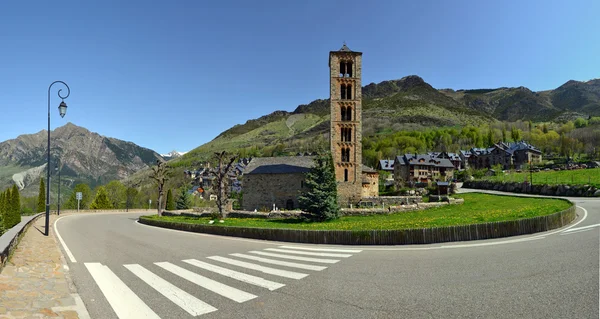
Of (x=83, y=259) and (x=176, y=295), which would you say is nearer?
(x=176, y=295)

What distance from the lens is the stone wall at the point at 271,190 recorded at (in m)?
45.0

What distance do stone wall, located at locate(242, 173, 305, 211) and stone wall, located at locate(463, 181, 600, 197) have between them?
32.4 m

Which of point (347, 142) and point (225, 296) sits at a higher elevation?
point (347, 142)

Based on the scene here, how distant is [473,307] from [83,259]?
12.5m

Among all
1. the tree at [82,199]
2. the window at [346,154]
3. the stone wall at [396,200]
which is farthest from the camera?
the tree at [82,199]

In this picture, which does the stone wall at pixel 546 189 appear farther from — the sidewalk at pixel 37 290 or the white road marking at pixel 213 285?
the sidewalk at pixel 37 290

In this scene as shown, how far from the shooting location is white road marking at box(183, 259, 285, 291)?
7.59m

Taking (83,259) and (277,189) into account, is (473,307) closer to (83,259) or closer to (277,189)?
(83,259)

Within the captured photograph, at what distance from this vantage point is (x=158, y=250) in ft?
44.5

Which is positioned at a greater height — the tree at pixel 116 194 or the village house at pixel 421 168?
the village house at pixel 421 168

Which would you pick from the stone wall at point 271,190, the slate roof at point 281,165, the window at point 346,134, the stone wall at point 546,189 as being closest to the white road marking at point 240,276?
the stone wall at point 271,190

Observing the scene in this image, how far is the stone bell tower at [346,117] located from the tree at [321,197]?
1416 centimetres

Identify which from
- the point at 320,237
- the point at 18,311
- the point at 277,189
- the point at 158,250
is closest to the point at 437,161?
the point at 277,189

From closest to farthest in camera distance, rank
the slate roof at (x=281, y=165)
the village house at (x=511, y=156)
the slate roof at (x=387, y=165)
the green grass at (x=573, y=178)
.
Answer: the green grass at (x=573, y=178) < the slate roof at (x=281, y=165) < the village house at (x=511, y=156) < the slate roof at (x=387, y=165)
